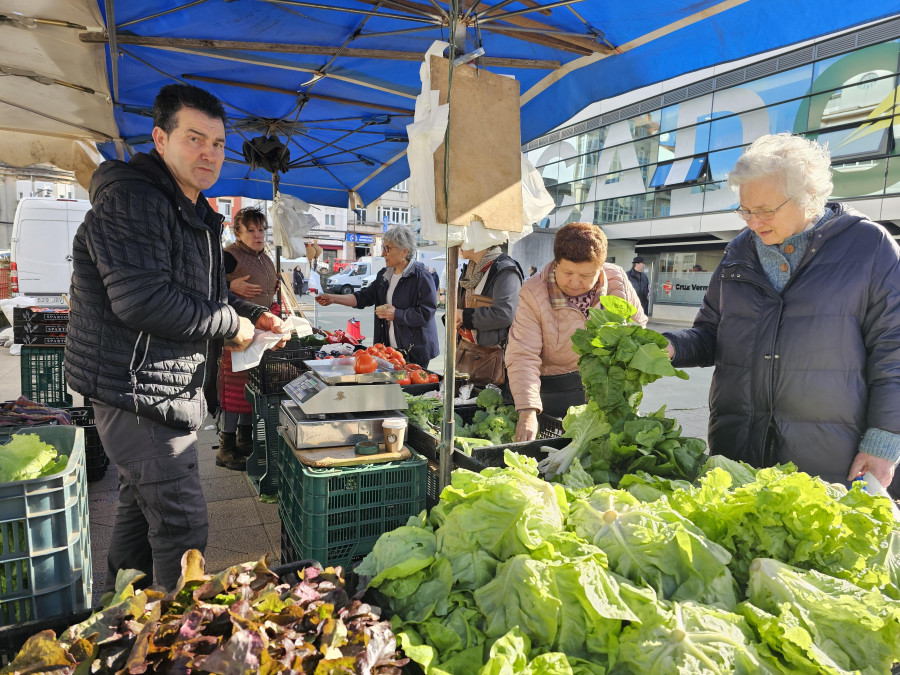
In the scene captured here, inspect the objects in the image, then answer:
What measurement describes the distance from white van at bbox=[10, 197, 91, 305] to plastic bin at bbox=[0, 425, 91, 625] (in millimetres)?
10694

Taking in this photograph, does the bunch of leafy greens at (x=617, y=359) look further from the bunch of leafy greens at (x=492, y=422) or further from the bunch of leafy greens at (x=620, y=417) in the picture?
the bunch of leafy greens at (x=492, y=422)

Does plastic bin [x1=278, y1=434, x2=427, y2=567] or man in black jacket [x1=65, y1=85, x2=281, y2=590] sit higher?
man in black jacket [x1=65, y1=85, x2=281, y2=590]

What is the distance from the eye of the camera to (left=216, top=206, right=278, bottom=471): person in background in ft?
15.5

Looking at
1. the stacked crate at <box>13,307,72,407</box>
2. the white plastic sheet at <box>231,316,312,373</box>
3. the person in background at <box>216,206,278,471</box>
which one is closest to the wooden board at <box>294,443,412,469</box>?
the white plastic sheet at <box>231,316,312,373</box>

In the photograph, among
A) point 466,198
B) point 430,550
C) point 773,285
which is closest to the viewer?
point 430,550

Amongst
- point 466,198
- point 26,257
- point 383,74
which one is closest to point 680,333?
point 466,198

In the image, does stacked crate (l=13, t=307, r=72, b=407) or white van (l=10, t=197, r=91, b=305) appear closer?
stacked crate (l=13, t=307, r=72, b=407)

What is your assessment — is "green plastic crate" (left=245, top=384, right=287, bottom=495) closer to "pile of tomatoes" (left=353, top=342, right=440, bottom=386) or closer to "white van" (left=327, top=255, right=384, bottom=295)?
"pile of tomatoes" (left=353, top=342, right=440, bottom=386)

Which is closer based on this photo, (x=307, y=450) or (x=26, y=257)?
(x=307, y=450)

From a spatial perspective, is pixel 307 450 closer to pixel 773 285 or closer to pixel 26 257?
pixel 773 285

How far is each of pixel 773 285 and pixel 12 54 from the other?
442 centimetres

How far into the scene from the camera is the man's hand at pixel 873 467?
224 cm

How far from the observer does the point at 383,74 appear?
4461 mm

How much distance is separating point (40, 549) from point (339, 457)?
99 cm
